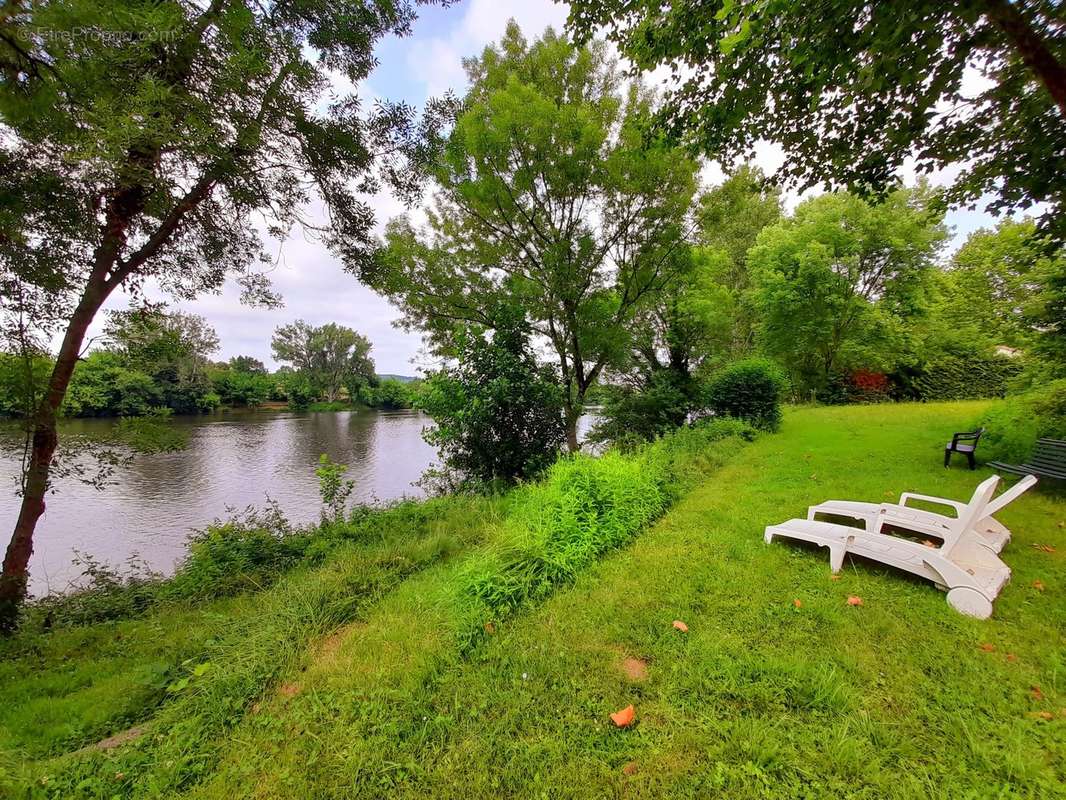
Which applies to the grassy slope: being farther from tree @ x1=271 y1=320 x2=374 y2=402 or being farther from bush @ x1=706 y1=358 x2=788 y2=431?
tree @ x1=271 y1=320 x2=374 y2=402

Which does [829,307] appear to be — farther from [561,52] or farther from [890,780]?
[890,780]

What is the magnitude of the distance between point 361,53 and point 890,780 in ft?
23.9

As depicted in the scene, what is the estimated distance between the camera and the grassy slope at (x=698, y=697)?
176cm

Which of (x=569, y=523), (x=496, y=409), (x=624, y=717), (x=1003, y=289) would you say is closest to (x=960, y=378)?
(x=1003, y=289)

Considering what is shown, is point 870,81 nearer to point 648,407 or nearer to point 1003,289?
point 1003,289

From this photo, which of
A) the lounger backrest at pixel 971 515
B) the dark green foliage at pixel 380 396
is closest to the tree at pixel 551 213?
the lounger backrest at pixel 971 515

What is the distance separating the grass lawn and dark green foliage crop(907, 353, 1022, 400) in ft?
61.6

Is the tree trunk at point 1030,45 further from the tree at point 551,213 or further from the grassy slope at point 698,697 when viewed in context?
the tree at point 551,213

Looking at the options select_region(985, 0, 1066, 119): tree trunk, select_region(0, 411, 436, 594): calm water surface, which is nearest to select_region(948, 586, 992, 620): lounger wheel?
select_region(985, 0, 1066, 119): tree trunk

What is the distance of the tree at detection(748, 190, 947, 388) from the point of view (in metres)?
15.9

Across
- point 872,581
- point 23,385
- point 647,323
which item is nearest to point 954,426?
point 647,323

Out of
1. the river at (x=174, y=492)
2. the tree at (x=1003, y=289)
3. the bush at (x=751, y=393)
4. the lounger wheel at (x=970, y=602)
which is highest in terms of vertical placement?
the tree at (x=1003, y=289)

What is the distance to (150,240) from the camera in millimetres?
4176

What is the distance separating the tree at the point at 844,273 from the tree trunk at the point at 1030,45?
→ 49.9 ft
